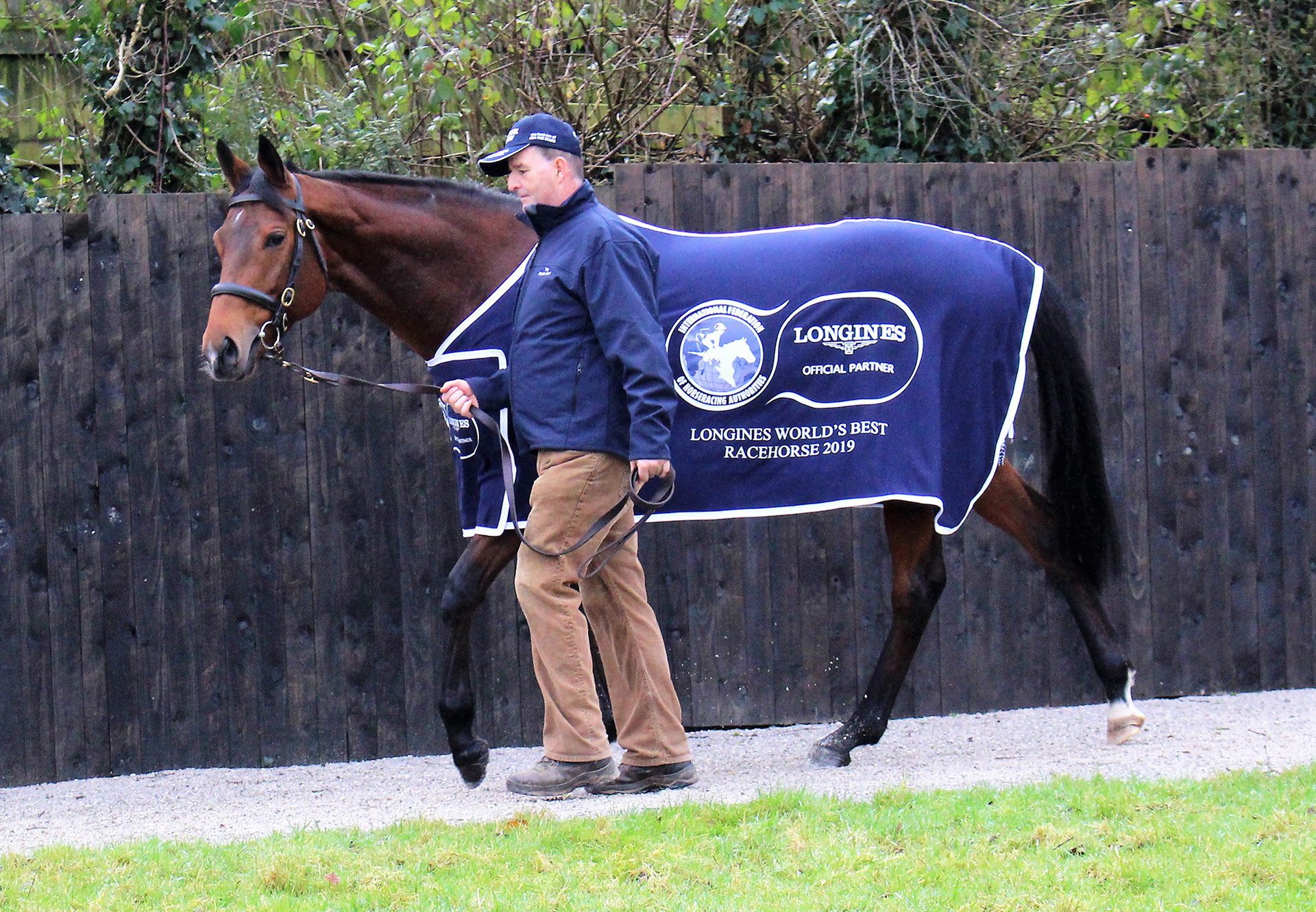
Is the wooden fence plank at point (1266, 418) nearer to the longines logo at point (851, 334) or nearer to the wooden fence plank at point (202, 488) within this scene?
the longines logo at point (851, 334)

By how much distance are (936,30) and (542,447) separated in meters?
3.49

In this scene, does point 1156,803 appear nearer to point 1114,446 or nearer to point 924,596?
point 924,596

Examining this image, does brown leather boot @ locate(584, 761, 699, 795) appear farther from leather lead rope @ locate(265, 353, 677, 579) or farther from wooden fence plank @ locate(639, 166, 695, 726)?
wooden fence plank @ locate(639, 166, 695, 726)

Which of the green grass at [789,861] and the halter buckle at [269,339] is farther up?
the halter buckle at [269,339]

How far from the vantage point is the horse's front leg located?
15.2 feet

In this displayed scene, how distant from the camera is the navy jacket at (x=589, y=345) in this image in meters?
4.12

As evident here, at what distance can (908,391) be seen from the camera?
4.93m

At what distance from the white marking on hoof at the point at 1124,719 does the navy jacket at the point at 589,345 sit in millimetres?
2165

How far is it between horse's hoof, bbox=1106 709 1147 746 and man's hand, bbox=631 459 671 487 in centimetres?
213

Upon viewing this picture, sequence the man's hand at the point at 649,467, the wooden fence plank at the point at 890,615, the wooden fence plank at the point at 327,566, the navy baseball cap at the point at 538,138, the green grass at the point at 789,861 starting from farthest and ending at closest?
the wooden fence plank at the point at 890,615, the wooden fence plank at the point at 327,566, the navy baseball cap at the point at 538,138, the man's hand at the point at 649,467, the green grass at the point at 789,861

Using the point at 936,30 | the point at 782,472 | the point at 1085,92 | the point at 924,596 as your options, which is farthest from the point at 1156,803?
the point at 1085,92

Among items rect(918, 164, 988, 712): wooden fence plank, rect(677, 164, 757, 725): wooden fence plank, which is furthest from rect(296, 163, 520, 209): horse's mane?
rect(918, 164, 988, 712): wooden fence plank

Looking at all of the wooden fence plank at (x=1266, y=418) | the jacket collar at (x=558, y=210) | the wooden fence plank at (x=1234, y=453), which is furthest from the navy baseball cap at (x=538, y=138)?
the wooden fence plank at (x=1266, y=418)

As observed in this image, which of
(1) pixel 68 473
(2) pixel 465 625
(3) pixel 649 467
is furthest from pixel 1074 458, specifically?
(1) pixel 68 473
